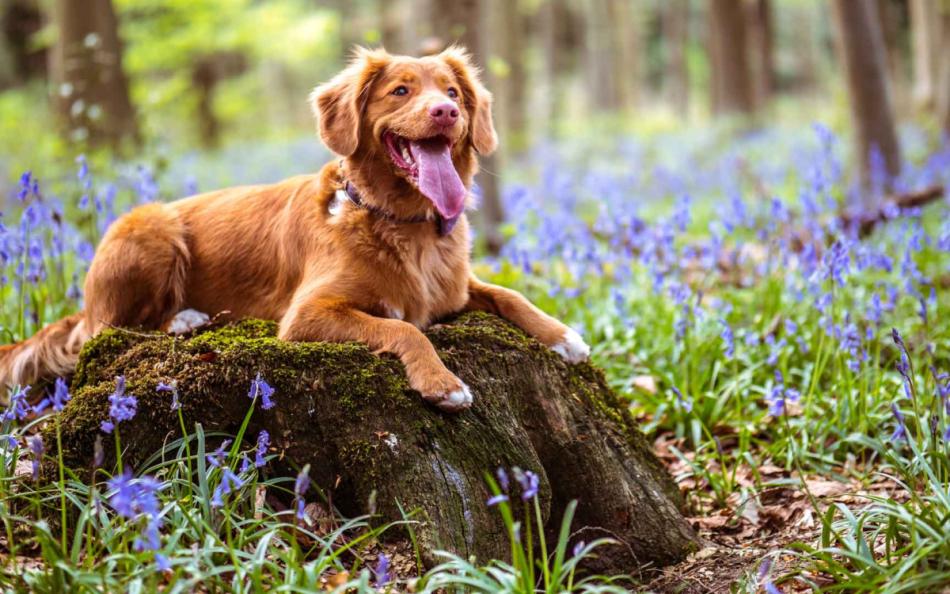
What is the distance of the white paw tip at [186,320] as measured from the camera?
378 cm

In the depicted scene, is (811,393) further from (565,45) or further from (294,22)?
(565,45)

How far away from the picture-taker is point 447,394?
9.70ft

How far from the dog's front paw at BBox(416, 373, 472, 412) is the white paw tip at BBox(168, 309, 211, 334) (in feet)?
4.31

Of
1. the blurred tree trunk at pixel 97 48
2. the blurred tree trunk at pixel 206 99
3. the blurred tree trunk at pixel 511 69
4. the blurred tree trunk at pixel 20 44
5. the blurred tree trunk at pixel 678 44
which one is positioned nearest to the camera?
the blurred tree trunk at pixel 97 48

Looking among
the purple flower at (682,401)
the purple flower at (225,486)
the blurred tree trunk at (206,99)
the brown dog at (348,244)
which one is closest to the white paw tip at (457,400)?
the brown dog at (348,244)

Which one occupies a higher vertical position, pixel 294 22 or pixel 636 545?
pixel 294 22

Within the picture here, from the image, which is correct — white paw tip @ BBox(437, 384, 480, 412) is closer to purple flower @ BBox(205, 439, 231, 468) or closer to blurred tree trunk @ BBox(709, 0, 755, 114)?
purple flower @ BBox(205, 439, 231, 468)

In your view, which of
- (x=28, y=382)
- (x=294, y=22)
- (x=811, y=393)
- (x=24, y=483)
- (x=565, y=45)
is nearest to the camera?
(x=24, y=483)

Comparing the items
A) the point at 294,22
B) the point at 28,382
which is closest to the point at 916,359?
the point at 28,382

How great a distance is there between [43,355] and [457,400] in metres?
1.99

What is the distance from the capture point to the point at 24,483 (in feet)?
9.23

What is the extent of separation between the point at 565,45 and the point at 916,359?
35.8 metres

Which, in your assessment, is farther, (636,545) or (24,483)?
(636,545)

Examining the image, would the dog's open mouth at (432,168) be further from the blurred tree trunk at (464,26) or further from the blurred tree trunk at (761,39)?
the blurred tree trunk at (761,39)
